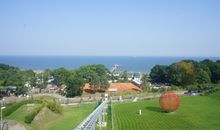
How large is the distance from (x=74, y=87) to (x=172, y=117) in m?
33.8

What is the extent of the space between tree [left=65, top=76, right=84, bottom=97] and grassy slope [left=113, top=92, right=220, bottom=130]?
2182 cm

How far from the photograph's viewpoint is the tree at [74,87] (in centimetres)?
7038

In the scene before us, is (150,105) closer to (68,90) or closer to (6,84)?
(68,90)

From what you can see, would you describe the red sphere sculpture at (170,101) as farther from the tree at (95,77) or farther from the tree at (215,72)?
the tree at (215,72)

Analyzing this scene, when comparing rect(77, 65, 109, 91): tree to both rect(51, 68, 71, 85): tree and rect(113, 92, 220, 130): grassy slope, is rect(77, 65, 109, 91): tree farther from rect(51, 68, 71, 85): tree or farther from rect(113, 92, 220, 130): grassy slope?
rect(113, 92, 220, 130): grassy slope

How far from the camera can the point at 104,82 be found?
74938 mm

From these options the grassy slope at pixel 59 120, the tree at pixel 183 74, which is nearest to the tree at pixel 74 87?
the grassy slope at pixel 59 120

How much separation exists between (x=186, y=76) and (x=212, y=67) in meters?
12.8

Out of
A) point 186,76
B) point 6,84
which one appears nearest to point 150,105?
point 186,76

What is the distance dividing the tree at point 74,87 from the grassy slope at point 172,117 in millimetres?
21825

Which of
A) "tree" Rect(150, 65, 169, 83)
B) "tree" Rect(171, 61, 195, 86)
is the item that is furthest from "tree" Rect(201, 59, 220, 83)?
"tree" Rect(150, 65, 169, 83)

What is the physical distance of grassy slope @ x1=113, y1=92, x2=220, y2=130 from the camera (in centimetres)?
3506

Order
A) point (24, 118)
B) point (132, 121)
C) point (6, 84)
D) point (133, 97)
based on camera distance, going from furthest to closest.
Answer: point (6, 84)
point (133, 97)
point (24, 118)
point (132, 121)

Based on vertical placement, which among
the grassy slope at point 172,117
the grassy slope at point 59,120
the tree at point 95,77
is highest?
the tree at point 95,77
